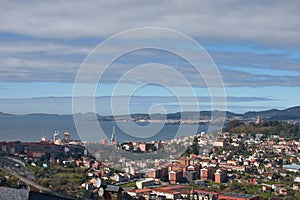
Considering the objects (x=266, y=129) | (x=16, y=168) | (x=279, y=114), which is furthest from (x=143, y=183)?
(x=279, y=114)

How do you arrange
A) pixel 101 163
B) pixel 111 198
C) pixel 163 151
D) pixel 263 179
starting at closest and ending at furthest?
1. pixel 111 198
2. pixel 101 163
3. pixel 163 151
4. pixel 263 179

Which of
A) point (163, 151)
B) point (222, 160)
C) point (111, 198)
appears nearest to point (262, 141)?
point (222, 160)

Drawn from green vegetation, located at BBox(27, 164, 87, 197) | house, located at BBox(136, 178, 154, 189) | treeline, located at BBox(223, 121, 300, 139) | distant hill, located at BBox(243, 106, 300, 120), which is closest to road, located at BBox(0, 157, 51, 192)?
green vegetation, located at BBox(27, 164, 87, 197)

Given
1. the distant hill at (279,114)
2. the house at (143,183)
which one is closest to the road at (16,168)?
the house at (143,183)

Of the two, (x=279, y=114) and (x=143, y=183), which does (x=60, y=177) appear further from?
(x=279, y=114)

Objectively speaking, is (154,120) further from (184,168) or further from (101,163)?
(184,168)

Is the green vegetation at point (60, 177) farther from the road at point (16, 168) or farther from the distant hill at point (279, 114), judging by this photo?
the distant hill at point (279, 114)

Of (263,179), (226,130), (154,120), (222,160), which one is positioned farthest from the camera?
(226,130)

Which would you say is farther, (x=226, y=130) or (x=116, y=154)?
(x=226, y=130)

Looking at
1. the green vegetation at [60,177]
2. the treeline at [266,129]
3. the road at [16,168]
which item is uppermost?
the treeline at [266,129]
